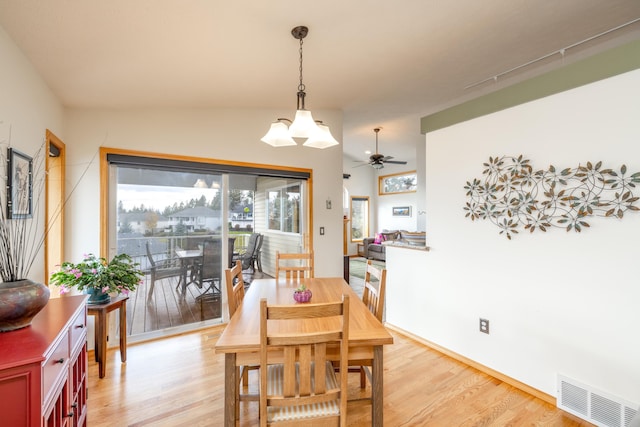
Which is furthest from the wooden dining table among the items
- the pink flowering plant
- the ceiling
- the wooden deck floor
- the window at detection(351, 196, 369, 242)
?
the window at detection(351, 196, 369, 242)

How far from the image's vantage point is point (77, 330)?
5.22 feet

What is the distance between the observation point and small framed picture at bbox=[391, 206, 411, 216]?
364 inches

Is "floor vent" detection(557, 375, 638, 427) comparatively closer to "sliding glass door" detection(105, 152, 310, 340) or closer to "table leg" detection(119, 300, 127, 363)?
"sliding glass door" detection(105, 152, 310, 340)

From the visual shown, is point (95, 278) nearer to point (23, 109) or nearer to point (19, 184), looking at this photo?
point (19, 184)

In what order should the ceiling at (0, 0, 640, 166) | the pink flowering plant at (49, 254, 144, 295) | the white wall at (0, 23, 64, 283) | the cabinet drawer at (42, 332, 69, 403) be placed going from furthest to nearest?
the pink flowering plant at (49, 254, 144, 295) < the ceiling at (0, 0, 640, 166) < the white wall at (0, 23, 64, 283) < the cabinet drawer at (42, 332, 69, 403)

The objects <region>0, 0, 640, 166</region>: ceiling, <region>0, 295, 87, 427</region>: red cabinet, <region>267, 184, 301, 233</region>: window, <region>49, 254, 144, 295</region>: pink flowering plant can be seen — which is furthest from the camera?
<region>267, 184, 301, 233</region>: window

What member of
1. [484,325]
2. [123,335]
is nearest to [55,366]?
[123,335]

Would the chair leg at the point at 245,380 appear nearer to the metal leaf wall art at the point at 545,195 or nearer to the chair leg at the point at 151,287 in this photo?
the chair leg at the point at 151,287

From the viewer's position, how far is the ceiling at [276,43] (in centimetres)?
179

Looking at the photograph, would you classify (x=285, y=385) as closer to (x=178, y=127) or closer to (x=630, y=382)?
(x=630, y=382)

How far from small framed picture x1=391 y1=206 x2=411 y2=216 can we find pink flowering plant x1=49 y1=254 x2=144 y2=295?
8.02 m

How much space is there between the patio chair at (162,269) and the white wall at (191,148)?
0.59 m

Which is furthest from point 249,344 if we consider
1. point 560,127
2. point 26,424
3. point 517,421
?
point 560,127

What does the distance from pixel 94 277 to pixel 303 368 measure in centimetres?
212
